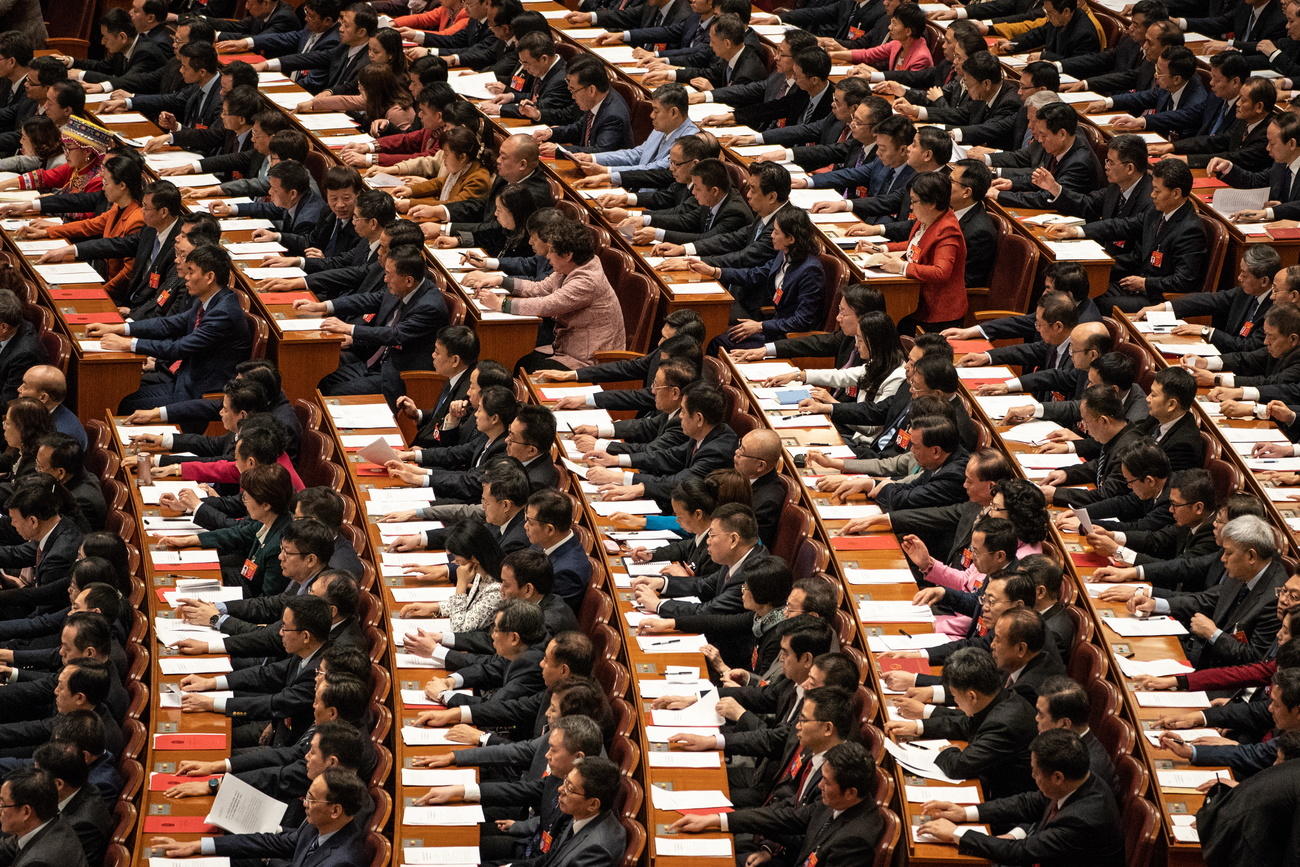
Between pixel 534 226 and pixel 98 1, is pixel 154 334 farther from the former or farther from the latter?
pixel 98 1

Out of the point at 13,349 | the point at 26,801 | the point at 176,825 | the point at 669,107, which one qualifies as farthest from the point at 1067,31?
the point at 26,801

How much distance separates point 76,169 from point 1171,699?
5.00 metres

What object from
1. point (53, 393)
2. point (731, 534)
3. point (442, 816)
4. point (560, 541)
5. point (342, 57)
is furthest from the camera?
point (342, 57)

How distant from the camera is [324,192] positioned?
7469mm

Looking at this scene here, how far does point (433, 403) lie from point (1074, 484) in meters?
2.26

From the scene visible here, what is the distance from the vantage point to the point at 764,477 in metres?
5.64

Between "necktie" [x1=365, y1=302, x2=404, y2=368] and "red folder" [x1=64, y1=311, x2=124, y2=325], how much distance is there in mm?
887

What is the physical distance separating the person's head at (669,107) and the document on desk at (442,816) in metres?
3.79

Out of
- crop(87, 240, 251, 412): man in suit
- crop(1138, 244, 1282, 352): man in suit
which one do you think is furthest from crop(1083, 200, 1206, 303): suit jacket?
crop(87, 240, 251, 412): man in suit

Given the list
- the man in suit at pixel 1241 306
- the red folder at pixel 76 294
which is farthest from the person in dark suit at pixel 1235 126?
the red folder at pixel 76 294

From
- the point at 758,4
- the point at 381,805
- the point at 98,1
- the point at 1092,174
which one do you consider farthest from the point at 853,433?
the point at 98,1

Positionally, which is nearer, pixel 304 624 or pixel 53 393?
pixel 304 624

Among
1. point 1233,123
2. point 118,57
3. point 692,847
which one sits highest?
point 1233,123

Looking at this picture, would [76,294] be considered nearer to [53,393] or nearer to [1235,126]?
[53,393]
